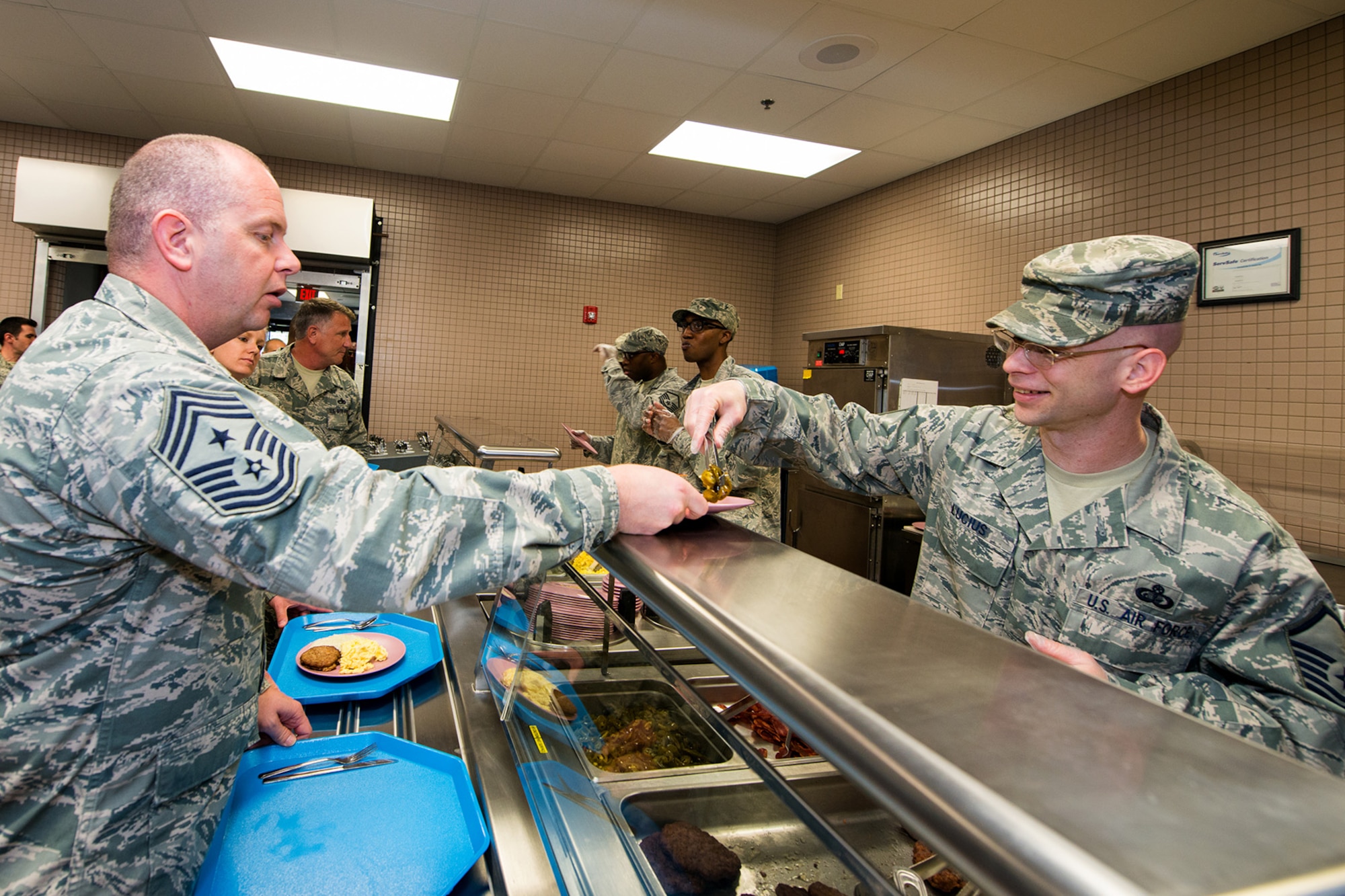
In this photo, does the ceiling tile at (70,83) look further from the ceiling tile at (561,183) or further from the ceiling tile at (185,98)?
the ceiling tile at (561,183)

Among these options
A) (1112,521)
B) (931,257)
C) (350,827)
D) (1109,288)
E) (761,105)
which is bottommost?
(350,827)

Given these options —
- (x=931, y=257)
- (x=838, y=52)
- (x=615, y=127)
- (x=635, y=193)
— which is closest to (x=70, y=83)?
(x=615, y=127)

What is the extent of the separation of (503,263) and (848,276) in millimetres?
3090

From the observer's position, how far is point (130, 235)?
1.07m

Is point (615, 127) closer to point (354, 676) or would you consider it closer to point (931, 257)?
point (931, 257)

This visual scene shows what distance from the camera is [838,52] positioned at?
3652 mm

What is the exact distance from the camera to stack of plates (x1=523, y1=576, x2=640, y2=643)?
1377 millimetres

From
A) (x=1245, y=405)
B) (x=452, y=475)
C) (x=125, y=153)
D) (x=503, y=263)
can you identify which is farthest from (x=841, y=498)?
(x=125, y=153)

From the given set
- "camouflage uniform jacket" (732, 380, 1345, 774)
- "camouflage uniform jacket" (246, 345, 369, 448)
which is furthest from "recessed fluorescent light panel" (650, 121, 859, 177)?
"camouflage uniform jacket" (732, 380, 1345, 774)

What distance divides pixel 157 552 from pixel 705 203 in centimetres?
624

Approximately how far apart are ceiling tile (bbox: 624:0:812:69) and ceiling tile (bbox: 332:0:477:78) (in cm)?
90

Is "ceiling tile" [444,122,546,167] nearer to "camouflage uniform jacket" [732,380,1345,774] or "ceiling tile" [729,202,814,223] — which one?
"ceiling tile" [729,202,814,223]

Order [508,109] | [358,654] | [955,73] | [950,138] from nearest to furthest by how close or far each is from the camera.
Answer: [358,654] → [955,73] → [508,109] → [950,138]

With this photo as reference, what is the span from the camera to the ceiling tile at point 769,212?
21.7 ft
